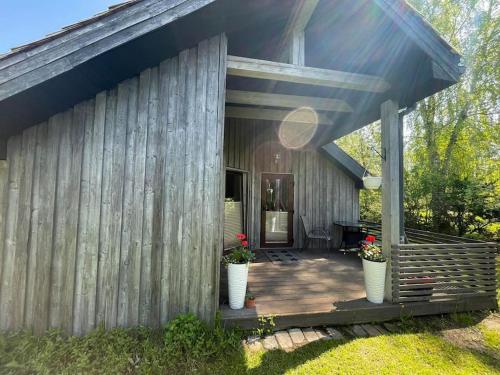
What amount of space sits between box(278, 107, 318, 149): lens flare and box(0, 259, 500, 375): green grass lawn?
4.05m

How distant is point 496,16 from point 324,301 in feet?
37.4

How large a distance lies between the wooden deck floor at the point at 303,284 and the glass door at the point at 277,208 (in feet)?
3.16

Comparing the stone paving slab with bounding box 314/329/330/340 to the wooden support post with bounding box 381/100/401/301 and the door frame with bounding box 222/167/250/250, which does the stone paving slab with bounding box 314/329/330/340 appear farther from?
the door frame with bounding box 222/167/250/250

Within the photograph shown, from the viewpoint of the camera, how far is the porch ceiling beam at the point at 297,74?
8.44 ft

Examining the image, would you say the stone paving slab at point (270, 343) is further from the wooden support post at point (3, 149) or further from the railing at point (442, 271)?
the wooden support post at point (3, 149)

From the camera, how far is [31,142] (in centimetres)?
223

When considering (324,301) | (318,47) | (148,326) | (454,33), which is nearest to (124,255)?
(148,326)

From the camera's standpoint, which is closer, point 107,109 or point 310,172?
point 107,109

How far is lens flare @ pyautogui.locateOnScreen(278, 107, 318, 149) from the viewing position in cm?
504

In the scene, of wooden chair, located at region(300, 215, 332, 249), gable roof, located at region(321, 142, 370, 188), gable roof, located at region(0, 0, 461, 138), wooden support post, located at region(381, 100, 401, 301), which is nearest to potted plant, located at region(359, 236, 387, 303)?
wooden support post, located at region(381, 100, 401, 301)

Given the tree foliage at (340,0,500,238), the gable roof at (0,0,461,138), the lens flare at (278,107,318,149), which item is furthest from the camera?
the tree foliage at (340,0,500,238)

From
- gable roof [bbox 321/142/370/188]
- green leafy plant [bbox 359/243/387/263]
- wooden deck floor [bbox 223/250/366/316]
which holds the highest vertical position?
gable roof [bbox 321/142/370/188]

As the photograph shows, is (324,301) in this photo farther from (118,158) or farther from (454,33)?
(454,33)

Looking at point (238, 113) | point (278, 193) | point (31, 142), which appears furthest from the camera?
point (278, 193)
